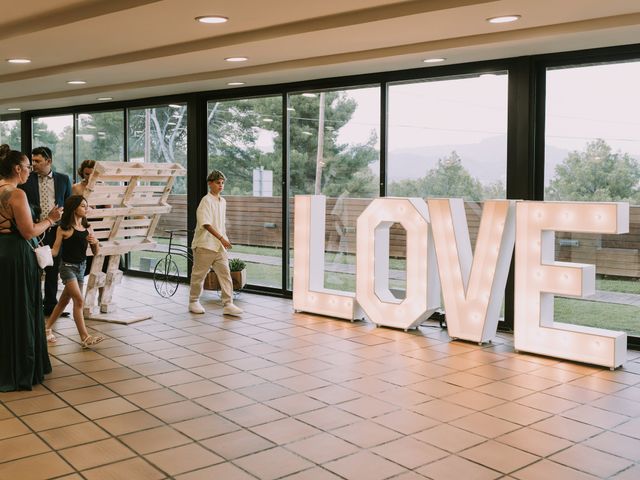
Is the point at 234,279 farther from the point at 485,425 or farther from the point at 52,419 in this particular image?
the point at 485,425

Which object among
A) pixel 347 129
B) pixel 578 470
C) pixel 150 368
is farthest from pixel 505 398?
pixel 347 129

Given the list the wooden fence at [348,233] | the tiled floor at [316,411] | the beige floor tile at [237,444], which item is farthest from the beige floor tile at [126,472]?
the wooden fence at [348,233]

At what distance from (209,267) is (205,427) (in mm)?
3608

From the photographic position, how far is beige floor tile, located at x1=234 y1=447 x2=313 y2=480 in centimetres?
368

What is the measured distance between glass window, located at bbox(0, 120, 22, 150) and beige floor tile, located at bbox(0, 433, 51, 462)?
32.4 ft

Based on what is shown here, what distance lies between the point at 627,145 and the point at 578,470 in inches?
144

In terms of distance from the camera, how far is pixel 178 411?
4.63 metres

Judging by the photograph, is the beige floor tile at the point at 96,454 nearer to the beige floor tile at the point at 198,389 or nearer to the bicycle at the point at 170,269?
the beige floor tile at the point at 198,389

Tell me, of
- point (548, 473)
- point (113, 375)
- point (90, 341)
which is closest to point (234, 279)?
point (90, 341)

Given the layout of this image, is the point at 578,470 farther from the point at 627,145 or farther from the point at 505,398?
the point at 627,145

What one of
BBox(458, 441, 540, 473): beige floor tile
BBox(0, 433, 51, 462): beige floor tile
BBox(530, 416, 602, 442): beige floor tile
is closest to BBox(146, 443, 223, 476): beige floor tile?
BBox(0, 433, 51, 462): beige floor tile

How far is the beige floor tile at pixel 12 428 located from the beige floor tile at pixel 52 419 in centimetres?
4

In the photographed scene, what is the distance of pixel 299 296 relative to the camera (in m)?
7.96

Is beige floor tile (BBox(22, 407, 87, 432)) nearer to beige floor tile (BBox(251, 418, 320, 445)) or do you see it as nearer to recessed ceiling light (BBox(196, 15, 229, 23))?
beige floor tile (BBox(251, 418, 320, 445))
